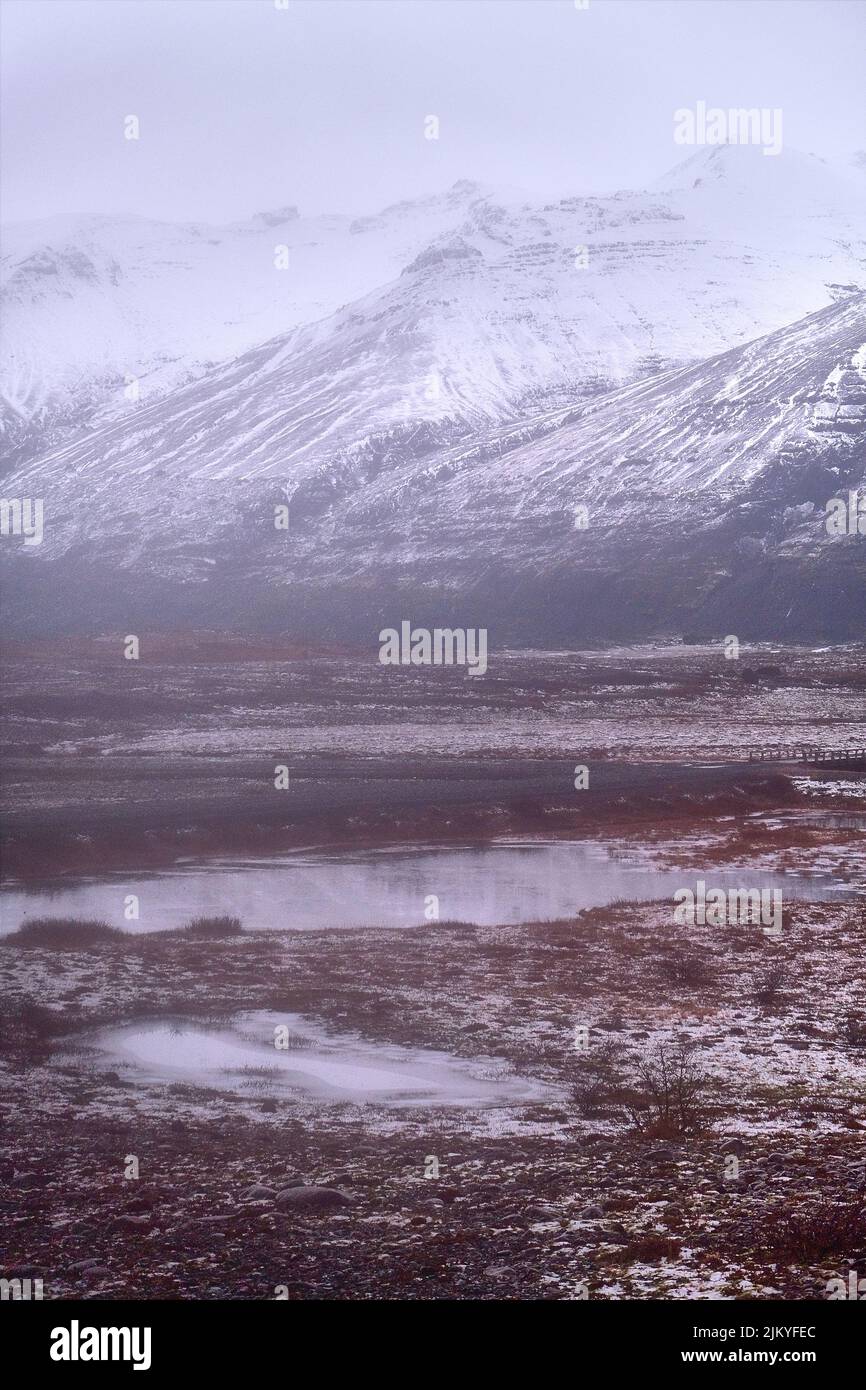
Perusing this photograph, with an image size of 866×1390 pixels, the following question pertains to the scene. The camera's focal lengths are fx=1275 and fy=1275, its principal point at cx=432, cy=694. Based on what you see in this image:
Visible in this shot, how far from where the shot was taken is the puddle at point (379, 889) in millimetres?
28281

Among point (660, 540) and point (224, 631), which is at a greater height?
point (660, 540)

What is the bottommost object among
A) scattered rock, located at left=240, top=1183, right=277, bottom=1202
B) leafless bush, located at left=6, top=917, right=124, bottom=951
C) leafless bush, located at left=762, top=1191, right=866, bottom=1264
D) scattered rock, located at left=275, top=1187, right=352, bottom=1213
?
leafless bush, located at left=6, top=917, right=124, bottom=951

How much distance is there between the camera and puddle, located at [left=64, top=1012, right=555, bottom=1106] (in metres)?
16.7

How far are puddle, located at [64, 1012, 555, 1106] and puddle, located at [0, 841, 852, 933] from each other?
25.3 feet

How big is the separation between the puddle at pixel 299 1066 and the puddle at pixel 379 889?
303 inches

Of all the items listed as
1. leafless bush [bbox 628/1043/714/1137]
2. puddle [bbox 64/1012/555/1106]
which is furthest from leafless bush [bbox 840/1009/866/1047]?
puddle [bbox 64/1012/555/1106]

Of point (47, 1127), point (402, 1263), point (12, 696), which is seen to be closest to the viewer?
point (402, 1263)

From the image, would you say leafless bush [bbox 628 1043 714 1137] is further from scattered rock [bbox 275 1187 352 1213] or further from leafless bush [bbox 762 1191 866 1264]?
scattered rock [bbox 275 1187 352 1213]

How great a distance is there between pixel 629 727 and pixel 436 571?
328 feet

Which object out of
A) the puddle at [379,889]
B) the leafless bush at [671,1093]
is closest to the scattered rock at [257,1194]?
the leafless bush at [671,1093]

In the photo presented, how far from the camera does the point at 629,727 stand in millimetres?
72000

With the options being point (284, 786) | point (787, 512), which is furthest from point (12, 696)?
Result: point (787, 512)

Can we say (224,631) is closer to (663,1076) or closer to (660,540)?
(660,540)
